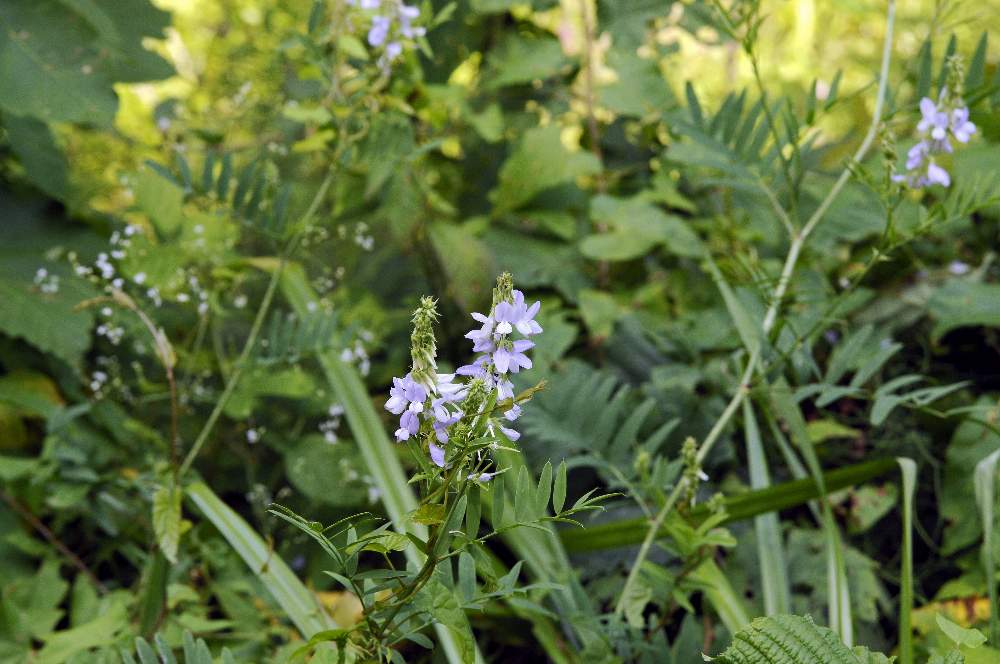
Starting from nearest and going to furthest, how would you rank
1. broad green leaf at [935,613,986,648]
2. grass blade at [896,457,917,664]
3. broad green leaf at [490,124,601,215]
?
broad green leaf at [935,613,986,648] < grass blade at [896,457,917,664] < broad green leaf at [490,124,601,215]

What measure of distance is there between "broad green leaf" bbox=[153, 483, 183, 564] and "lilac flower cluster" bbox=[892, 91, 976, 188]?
971 millimetres

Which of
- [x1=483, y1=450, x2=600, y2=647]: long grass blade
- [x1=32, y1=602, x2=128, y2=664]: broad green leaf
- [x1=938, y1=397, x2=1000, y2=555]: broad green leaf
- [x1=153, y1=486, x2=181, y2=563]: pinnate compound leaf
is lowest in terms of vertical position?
[x1=938, y1=397, x2=1000, y2=555]: broad green leaf

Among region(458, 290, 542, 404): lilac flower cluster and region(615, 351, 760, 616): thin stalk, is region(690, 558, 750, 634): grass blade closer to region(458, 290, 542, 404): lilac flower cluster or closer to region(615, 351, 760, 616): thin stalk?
region(615, 351, 760, 616): thin stalk

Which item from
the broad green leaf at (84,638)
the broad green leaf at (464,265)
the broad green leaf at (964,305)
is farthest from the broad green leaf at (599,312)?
the broad green leaf at (84,638)

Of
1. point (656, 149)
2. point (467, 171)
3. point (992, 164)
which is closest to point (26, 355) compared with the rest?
point (467, 171)

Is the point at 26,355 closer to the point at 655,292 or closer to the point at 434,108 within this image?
the point at 434,108

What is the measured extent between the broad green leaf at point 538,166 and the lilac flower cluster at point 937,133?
75cm

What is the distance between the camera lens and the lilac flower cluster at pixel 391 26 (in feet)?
4.47

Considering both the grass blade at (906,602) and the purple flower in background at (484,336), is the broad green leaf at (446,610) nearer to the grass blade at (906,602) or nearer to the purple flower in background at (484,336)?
the purple flower in background at (484,336)

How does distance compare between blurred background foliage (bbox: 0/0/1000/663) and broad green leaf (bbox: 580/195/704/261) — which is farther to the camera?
broad green leaf (bbox: 580/195/704/261)

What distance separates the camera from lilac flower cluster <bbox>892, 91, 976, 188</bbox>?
1.11 m

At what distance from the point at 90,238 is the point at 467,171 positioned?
2.52 ft

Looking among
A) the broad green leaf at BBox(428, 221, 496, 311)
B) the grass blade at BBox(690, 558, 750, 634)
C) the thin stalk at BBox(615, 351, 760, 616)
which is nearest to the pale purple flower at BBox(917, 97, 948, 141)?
the thin stalk at BBox(615, 351, 760, 616)

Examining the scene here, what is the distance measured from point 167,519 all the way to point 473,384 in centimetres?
65
